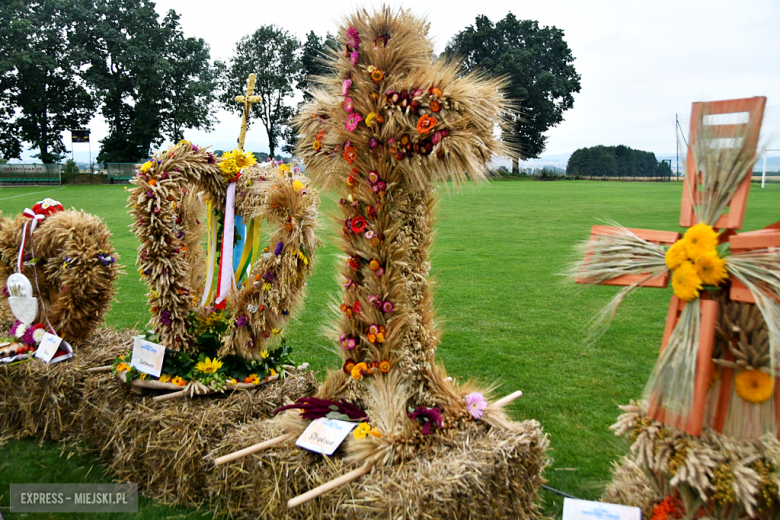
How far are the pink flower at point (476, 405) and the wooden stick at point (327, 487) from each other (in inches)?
26.6

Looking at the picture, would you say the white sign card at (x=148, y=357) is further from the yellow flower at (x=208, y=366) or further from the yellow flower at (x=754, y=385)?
the yellow flower at (x=754, y=385)

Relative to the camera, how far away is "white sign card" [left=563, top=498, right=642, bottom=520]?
71.6 inches

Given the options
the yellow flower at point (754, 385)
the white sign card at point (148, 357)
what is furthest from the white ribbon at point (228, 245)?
the yellow flower at point (754, 385)

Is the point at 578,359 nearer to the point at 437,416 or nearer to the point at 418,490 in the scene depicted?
the point at 437,416

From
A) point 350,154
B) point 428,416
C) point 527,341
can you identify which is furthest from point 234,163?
point 527,341

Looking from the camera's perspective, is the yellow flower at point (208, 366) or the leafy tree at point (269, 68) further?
the leafy tree at point (269, 68)

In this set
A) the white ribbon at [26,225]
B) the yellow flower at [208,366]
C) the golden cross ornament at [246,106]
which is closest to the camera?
the yellow flower at [208,366]

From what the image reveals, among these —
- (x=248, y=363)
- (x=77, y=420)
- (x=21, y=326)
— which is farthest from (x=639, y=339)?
(x=21, y=326)

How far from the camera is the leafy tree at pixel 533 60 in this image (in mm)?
34875

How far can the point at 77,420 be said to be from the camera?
365cm

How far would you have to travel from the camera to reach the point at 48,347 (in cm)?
393

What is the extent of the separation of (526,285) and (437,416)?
5.19 m

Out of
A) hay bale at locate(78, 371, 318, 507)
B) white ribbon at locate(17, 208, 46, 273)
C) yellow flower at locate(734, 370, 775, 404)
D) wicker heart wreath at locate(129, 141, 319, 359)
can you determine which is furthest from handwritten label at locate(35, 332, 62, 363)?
yellow flower at locate(734, 370, 775, 404)

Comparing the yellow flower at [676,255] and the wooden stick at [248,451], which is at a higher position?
the yellow flower at [676,255]
